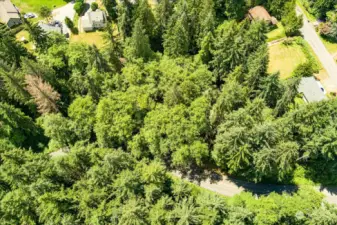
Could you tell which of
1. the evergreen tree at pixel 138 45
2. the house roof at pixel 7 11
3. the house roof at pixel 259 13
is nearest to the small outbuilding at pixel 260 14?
the house roof at pixel 259 13

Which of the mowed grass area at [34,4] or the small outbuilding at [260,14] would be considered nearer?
the small outbuilding at [260,14]

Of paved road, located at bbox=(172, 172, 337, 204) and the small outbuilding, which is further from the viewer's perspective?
the small outbuilding

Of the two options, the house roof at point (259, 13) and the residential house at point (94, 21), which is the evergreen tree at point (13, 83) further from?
the house roof at point (259, 13)

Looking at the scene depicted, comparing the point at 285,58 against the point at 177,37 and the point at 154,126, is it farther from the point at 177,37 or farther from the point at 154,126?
the point at 154,126

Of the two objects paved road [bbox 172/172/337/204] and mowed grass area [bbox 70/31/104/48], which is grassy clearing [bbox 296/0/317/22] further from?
mowed grass area [bbox 70/31/104/48]

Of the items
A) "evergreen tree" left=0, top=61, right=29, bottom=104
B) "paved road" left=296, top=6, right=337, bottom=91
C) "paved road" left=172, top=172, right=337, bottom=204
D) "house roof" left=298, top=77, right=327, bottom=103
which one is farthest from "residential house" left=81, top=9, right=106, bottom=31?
"paved road" left=296, top=6, right=337, bottom=91
